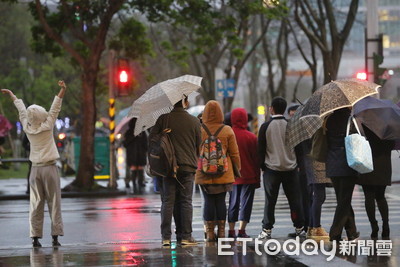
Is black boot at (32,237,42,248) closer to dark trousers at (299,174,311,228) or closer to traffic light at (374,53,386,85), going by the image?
dark trousers at (299,174,311,228)

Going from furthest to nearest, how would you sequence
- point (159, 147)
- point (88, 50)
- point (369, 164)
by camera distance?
point (88, 50), point (159, 147), point (369, 164)

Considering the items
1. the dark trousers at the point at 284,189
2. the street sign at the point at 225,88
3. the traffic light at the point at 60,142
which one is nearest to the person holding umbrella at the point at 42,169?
the dark trousers at the point at 284,189

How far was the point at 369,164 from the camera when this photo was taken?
10.8 metres

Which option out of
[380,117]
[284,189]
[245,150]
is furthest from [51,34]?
[380,117]

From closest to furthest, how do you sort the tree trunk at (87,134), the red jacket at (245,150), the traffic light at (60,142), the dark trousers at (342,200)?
the dark trousers at (342,200)
the red jacket at (245,150)
the tree trunk at (87,134)
the traffic light at (60,142)

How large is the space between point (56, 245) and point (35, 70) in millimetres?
53597

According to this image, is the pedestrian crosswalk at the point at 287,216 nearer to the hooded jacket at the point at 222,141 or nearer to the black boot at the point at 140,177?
the hooded jacket at the point at 222,141

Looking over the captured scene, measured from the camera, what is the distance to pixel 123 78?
25469mm

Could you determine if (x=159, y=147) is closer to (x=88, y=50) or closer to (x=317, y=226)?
(x=317, y=226)

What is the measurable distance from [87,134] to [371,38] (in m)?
10.1

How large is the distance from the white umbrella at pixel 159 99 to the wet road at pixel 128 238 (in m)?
1.63

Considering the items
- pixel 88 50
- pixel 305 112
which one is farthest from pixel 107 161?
A: pixel 305 112

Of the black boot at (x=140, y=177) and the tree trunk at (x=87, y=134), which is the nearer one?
the black boot at (x=140, y=177)

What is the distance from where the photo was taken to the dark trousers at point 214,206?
12.3 m
